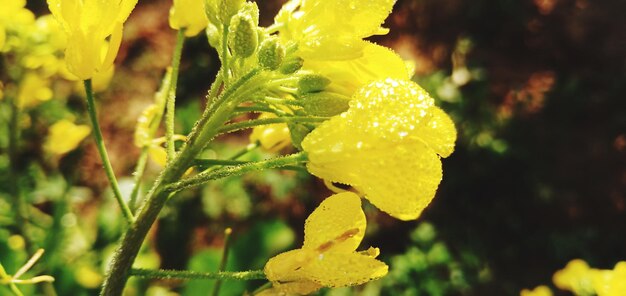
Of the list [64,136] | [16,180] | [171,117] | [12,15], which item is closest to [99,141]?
[171,117]

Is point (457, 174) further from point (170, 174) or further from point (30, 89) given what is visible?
point (170, 174)

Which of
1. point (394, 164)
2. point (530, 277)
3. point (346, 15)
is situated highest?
point (346, 15)

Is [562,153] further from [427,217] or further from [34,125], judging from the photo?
[34,125]

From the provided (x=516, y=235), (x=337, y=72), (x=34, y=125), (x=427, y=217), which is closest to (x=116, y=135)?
(x=34, y=125)

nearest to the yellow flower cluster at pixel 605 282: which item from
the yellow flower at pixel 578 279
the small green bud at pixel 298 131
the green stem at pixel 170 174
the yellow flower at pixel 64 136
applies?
the yellow flower at pixel 578 279

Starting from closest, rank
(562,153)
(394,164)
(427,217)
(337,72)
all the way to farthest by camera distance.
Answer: (394,164) → (337,72) → (427,217) → (562,153)

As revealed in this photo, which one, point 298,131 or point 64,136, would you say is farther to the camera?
point 64,136
